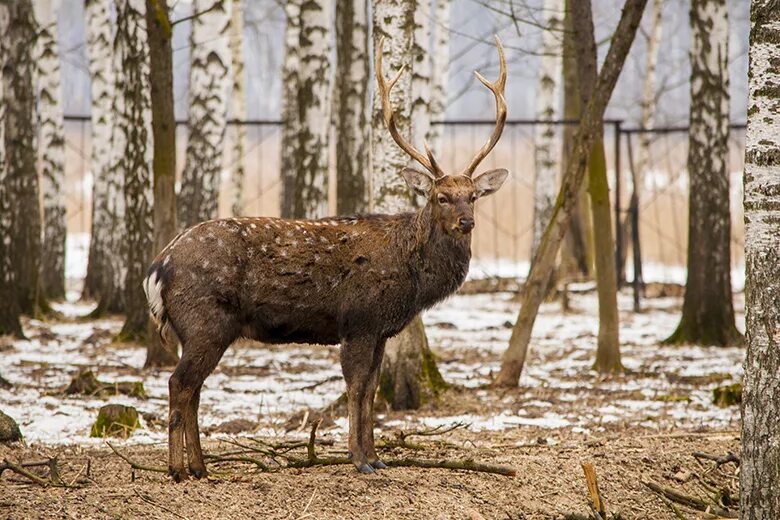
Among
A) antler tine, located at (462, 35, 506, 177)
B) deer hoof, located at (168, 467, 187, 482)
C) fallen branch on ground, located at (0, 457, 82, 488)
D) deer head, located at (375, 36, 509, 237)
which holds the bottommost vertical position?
deer hoof, located at (168, 467, 187, 482)

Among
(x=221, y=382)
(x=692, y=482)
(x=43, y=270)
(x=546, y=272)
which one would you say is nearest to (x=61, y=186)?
(x=43, y=270)

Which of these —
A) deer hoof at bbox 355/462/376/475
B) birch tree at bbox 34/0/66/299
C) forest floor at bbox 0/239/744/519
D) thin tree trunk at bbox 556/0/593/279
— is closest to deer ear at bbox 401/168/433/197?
forest floor at bbox 0/239/744/519

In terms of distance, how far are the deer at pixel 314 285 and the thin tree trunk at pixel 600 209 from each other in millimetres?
3787

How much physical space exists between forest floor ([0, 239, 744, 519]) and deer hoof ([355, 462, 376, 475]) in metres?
0.07

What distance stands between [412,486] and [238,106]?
58.3ft

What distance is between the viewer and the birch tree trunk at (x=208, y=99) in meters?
13.0

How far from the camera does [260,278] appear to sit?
640cm

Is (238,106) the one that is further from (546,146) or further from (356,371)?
(356,371)

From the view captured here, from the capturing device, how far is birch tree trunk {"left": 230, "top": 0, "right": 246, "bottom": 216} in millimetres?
20016

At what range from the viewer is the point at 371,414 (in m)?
6.59

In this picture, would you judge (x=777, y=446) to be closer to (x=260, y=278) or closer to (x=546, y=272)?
(x=260, y=278)

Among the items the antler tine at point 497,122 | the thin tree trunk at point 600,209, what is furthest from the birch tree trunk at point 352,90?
the antler tine at point 497,122

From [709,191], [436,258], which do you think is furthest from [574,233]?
[436,258]

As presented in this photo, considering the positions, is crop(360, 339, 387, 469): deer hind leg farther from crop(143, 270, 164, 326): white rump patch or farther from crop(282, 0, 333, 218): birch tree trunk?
crop(282, 0, 333, 218): birch tree trunk
